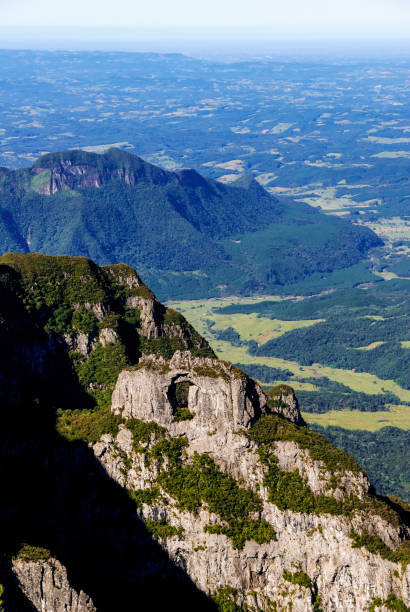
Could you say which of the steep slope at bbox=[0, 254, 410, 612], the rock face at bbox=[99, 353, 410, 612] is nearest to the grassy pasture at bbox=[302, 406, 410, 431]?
the steep slope at bbox=[0, 254, 410, 612]

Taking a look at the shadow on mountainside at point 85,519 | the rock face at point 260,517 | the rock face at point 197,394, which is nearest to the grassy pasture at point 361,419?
the rock face at point 197,394

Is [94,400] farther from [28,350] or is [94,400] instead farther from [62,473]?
[62,473]

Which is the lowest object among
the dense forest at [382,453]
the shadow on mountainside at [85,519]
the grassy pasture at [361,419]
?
the grassy pasture at [361,419]

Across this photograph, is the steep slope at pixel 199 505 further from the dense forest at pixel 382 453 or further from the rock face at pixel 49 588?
the dense forest at pixel 382 453

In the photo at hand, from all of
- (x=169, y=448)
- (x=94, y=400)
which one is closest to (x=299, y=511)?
(x=169, y=448)

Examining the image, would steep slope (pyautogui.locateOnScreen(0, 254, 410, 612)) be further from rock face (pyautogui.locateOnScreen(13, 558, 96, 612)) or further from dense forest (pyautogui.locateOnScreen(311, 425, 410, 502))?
dense forest (pyautogui.locateOnScreen(311, 425, 410, 502))

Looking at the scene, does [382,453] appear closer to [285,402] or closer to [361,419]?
[361,419]
